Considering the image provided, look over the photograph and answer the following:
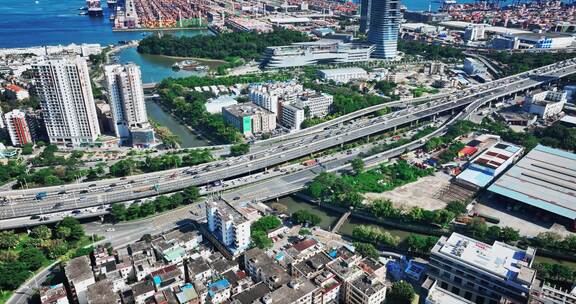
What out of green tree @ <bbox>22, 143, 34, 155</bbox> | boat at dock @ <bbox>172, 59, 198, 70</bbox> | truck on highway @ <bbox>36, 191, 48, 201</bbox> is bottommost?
truck on highway @ <bbox>36, 191, 48, 201</bbox>

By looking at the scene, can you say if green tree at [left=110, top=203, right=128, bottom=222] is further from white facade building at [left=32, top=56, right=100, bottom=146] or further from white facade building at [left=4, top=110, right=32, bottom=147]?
white facade building at [left=4, top=110, right=32, bottom=147]

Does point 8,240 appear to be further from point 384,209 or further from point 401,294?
point 384,209

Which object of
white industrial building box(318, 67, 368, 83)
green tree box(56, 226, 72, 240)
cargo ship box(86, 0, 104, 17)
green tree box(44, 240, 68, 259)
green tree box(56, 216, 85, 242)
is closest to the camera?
green tree box(44, 240, 68, 259)

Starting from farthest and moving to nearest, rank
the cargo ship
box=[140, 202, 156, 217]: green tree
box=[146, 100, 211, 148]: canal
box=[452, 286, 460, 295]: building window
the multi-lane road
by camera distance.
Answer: the cargo ship, box=[146, 100, 211, 148]: canal, the multi-lane road, box=[140, 202, 156, 217]: green tree, box=[452, 286, 460, 295]: building window

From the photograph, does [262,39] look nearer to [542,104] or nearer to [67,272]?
[542,104]

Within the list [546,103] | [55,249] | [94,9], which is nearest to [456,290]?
[55,249]

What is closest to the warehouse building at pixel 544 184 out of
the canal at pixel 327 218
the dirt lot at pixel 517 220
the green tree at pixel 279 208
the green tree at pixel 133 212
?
the dirt lot at pixel 517 220

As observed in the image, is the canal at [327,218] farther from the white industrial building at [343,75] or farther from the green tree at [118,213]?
the white industrial building at [343,75]

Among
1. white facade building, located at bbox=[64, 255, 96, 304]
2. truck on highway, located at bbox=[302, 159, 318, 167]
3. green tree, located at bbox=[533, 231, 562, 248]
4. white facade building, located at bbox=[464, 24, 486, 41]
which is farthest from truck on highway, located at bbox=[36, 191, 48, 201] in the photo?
white facade building, located at bbox=[464, 24, 486, 41]
